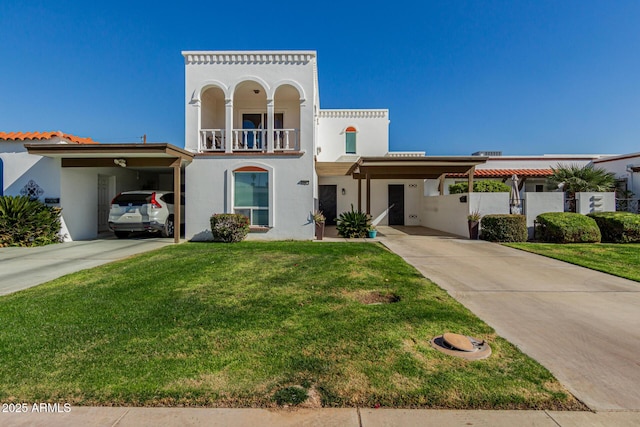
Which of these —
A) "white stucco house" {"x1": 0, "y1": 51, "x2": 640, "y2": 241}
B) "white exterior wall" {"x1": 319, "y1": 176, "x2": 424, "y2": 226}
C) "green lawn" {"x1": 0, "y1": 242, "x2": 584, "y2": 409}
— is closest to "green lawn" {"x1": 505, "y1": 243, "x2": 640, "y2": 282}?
"white stucco house" {"x1": 0, "y1": 51, "x2": 640, "y2": 241}

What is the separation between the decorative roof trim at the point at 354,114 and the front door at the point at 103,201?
11.7 metres

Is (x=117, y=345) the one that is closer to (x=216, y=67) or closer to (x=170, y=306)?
(x=170, y=306)

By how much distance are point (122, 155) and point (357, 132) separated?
12.6 meters

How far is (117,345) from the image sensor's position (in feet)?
10.9

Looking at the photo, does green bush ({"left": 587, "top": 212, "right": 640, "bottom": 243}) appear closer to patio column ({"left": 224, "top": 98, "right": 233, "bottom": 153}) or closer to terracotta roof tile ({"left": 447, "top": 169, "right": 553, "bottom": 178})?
terracotta roof tile ({"left": 447, "top": 169, "right": 553, "bottom": 178})

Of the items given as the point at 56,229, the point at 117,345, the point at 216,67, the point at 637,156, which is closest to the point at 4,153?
the point at 56,229

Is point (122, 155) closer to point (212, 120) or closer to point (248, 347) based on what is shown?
point (212, 120)

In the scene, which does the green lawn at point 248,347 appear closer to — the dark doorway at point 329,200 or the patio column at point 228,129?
Answer: the patio column at point 228,129

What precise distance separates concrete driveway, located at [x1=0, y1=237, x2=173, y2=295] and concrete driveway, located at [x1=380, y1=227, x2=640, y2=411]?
775 centimetres

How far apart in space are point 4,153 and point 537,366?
15.9 metres

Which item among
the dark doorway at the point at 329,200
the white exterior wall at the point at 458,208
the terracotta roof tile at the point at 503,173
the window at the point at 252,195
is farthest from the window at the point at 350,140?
the window at the point at 252,195

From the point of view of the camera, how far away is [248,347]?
332 cm

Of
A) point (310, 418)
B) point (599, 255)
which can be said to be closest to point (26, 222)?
point (310, 418)

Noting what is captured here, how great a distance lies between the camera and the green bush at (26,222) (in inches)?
396
